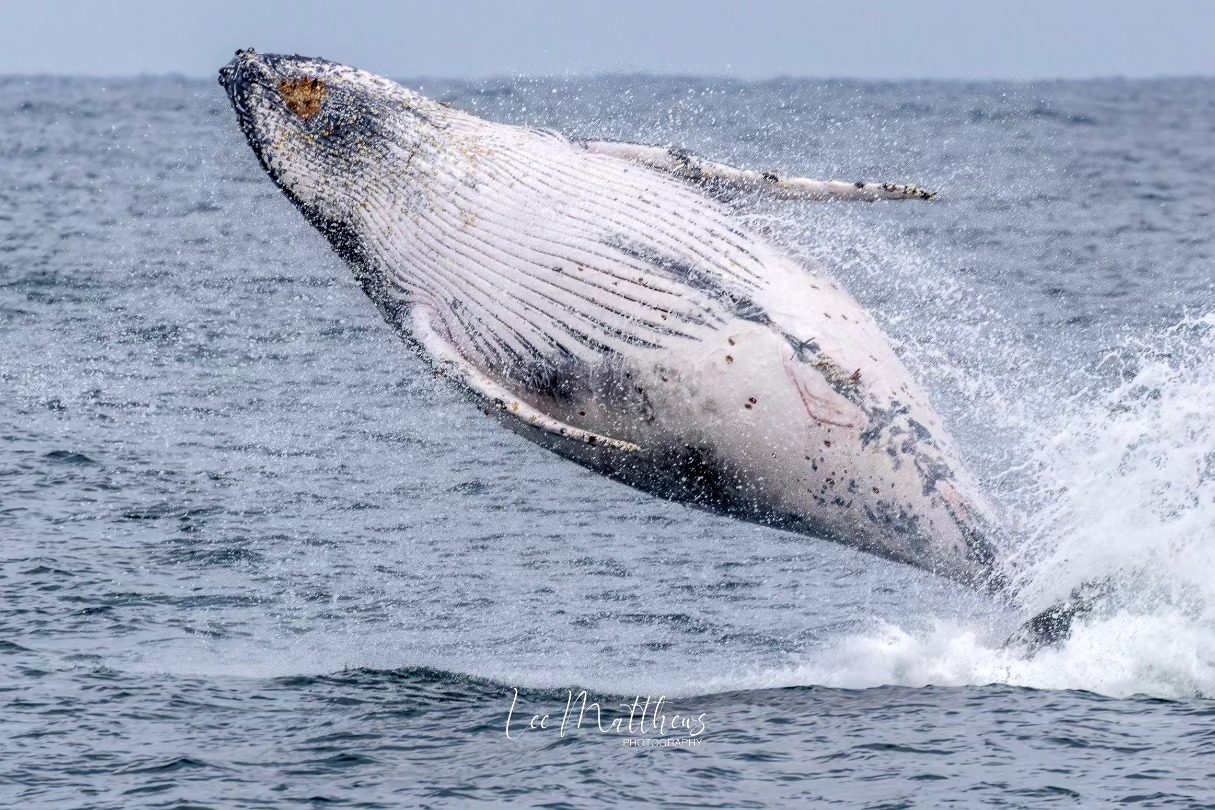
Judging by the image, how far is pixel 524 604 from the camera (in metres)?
23.7

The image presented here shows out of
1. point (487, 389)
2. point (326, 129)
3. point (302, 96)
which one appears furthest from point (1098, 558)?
point (302, 96)

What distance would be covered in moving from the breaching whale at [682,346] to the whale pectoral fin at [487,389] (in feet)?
0.08

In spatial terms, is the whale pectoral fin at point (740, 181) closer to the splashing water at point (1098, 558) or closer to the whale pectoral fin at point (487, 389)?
the splashing water at point (1098, 558)

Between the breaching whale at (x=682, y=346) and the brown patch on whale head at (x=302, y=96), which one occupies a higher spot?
the brown patch on whale head at (x=302, y=96)

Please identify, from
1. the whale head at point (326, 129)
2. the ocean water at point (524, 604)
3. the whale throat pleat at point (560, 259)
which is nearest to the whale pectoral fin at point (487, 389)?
the whale throat pleat at point (560, 259)

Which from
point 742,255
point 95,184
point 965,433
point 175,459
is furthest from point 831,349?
point 95,184

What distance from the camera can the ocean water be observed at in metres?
17.5

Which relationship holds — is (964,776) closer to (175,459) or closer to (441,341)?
(441,341)

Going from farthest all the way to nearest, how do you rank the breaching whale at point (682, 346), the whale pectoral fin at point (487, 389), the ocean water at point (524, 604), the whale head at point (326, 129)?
the whale head at point (326, 129), the breaching whale at point (682, 346), the ocean water at point (524, 604), the whale pectoral fin at point (487, 389)

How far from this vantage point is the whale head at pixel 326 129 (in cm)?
1962

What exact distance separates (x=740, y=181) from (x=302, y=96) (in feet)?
17.3

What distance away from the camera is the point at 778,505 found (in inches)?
715

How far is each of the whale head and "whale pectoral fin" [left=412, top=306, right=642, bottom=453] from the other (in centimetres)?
186

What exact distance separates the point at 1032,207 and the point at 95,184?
50.5m
